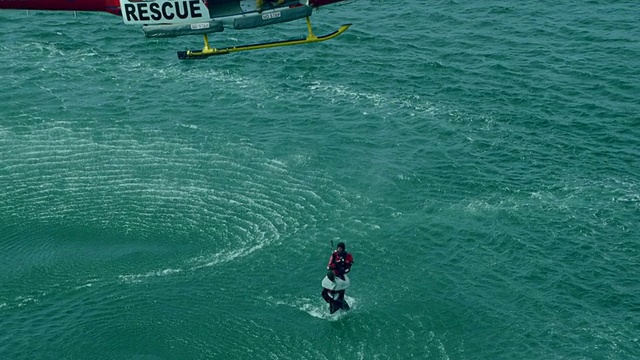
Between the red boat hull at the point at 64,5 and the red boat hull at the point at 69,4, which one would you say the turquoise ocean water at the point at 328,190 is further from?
the red boat hull at the point at 64,5

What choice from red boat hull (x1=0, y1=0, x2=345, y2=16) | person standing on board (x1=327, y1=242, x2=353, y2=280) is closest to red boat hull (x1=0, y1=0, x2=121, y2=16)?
red boat hull (x1=0, y1=0, x2=345, y2=16)

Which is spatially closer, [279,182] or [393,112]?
[279,182]

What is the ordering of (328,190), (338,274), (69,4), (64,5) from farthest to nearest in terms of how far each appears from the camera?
(328,190)
(69,4)
(64,5)
(338,274)

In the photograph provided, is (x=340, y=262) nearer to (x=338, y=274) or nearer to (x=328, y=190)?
(x=338, y=274)

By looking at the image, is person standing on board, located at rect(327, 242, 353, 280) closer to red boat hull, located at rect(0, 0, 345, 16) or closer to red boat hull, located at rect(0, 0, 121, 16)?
red boat hull, located at rect(0, 0, 345, 16)

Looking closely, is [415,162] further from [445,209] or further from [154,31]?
[154,31]

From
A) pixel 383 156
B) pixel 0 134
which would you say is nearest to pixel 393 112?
pixel 383 156

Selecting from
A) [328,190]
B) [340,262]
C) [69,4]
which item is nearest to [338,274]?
[340,262]

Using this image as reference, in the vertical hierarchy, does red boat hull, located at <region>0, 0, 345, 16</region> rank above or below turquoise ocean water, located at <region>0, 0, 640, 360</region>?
above
